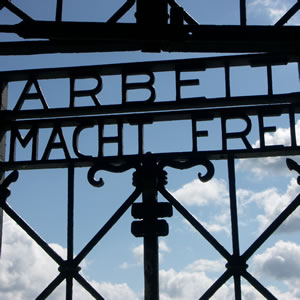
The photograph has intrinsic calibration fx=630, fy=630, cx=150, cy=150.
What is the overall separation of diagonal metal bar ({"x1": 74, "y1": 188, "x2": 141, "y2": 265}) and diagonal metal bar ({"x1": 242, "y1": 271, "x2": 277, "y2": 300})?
47.1 inches

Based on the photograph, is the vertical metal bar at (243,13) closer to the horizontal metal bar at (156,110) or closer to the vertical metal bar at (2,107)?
the horizontal metal bar at (156,110)

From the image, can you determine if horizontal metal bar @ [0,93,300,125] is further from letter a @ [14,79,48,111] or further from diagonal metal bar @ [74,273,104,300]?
diagonal metal bar @ [74,273,104,300]

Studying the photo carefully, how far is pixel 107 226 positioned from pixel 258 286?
4.67 ft

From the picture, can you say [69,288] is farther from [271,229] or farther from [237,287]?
[271,229]

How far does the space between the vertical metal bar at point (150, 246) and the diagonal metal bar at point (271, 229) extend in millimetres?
766

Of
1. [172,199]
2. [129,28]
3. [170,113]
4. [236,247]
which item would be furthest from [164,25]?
[236,247]

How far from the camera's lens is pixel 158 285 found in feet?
17.7

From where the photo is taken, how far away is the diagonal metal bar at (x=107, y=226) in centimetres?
561

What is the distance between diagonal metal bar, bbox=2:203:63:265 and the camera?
5.63m

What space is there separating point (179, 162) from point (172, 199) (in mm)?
342

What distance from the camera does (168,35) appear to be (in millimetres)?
4773

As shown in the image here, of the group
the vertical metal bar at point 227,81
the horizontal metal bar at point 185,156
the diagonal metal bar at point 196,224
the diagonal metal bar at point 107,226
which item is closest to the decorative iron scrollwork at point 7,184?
the horizontal metal bar at point 185,156

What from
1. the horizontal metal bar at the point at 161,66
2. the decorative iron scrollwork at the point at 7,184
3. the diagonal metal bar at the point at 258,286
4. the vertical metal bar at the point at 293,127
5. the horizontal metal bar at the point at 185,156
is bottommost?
the diagonal metal bar at the point at 258,286

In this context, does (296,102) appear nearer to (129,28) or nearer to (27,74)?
(129,28)
